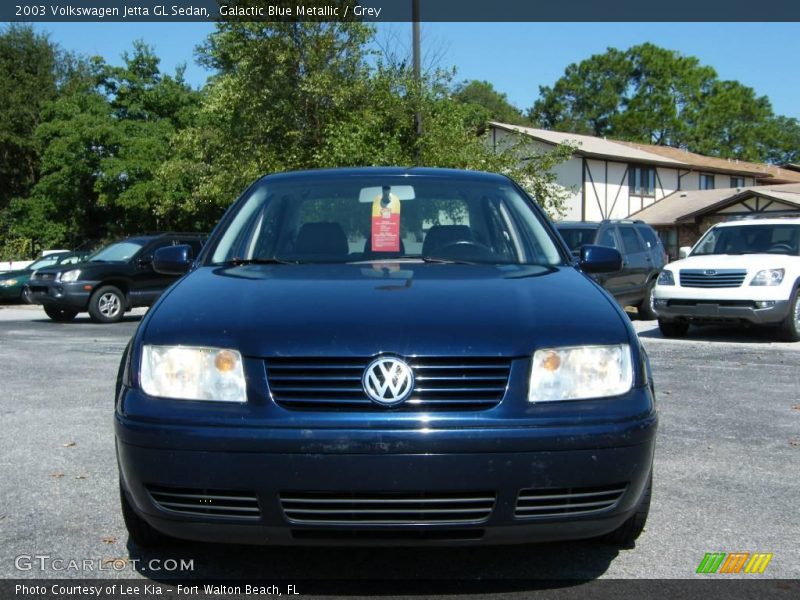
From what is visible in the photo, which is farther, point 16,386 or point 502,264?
point 16,386

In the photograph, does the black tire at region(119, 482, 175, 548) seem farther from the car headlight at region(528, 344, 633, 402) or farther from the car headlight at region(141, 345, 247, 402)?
the car headlight at region(528, 344, 633, 402)

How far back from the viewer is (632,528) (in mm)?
3641

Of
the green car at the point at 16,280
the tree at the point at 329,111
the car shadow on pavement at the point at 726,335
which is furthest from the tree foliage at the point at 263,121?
the car shadow on pavement at the point at 726,335

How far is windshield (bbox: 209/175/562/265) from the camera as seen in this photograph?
436 cm

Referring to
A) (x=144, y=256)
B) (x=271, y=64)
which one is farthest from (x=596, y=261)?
(x=271, y=64)

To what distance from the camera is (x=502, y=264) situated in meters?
4.20

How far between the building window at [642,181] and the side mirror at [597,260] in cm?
4089

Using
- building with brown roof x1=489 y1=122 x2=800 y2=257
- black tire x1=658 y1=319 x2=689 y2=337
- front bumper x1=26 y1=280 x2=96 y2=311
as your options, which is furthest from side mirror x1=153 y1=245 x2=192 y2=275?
building with brown roof x1=489 y1=122 x2=800 y2=257

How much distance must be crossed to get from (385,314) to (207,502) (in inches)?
33.6

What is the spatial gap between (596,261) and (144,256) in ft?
47.7

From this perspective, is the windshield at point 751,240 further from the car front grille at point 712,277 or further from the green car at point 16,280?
the green car at point 16,280

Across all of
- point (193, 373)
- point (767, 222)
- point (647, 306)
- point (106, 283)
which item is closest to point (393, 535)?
point (193, 373)

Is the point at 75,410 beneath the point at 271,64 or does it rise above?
beneath

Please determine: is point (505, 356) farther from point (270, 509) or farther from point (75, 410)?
point (75, 410)
